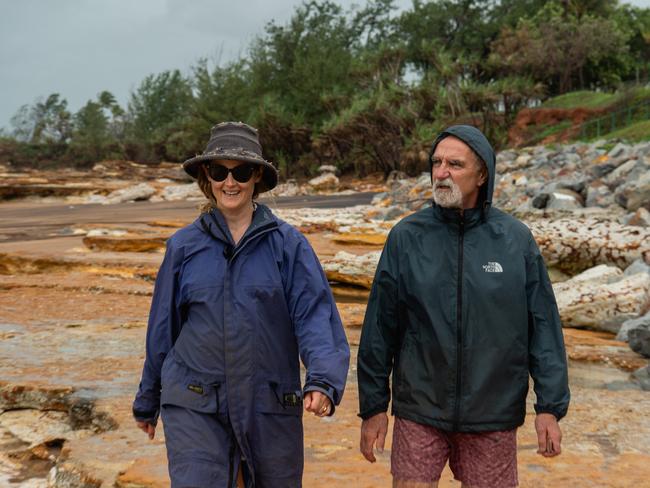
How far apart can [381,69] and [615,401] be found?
1528 inches

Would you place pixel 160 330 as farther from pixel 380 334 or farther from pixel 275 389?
pixel 380 334

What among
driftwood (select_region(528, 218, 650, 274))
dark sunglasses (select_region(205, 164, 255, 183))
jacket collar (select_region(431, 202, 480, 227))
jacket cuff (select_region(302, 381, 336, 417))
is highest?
dark sunglasses (select_region(205, 164, 255, 183))

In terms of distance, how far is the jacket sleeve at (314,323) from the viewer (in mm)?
2227

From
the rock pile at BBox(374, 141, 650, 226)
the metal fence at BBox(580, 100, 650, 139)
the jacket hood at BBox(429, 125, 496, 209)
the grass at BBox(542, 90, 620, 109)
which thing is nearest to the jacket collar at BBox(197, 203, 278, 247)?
the jacket hood at BBox(429, 125, 496, 209)

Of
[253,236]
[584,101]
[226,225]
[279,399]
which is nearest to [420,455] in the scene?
[279,399]

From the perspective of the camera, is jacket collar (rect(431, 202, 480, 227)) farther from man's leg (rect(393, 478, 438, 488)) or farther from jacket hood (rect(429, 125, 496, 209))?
man's leg (rect(393, 478, 438, 488))

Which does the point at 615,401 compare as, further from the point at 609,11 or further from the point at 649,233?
the point at 609,11

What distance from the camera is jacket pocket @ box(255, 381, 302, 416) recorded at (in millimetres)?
2244

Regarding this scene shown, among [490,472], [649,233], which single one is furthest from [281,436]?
[649,233]

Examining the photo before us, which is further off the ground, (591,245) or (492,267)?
(492,267)

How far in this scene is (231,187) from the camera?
2432 millimetres

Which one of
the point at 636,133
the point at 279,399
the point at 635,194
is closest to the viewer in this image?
the point at 279,399

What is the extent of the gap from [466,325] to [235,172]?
0.90m

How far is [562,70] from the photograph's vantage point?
129ft
